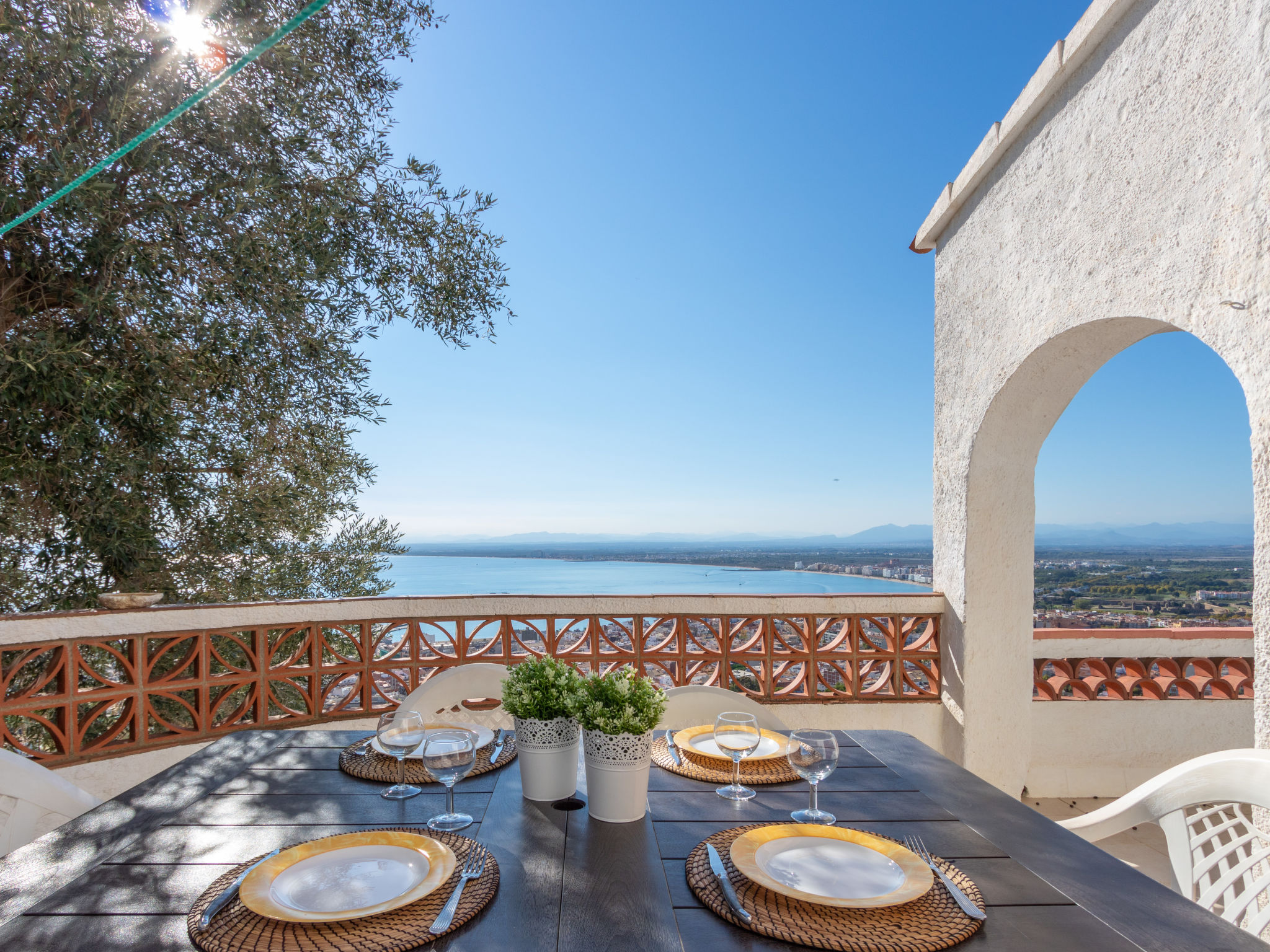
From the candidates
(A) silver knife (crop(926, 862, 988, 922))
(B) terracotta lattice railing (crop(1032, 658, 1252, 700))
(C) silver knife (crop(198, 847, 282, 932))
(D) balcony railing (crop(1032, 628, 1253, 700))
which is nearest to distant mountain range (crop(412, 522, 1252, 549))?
(D) balcony railing (crop(1032, 628, 1253, 700))

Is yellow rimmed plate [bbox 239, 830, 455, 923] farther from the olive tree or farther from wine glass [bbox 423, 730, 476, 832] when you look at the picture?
the olive tree

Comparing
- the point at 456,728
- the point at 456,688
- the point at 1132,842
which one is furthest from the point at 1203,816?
the point at 1132,842

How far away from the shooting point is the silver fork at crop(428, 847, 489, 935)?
0.97 m

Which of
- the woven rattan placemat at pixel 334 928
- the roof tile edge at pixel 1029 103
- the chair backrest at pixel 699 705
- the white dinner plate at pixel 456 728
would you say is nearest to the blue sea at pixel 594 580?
the chair backrest at pixel 699 705

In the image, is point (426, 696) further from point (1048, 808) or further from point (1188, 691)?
point (1188, 691)

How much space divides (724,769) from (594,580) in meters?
3.11

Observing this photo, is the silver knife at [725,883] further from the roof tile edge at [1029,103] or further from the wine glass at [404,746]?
the roof tile edge at [1029,103]

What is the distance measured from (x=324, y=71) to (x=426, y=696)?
3506 mm

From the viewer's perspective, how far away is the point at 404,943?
0.94 m

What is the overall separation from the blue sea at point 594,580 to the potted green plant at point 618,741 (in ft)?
7.09

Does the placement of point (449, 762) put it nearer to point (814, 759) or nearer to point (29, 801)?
point (814, 759)

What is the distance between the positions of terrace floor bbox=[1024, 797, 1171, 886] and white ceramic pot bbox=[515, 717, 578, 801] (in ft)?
7.33

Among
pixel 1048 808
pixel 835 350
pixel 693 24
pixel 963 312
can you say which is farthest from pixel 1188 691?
pixel 835 350

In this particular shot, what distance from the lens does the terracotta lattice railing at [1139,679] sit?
378 centimetres
